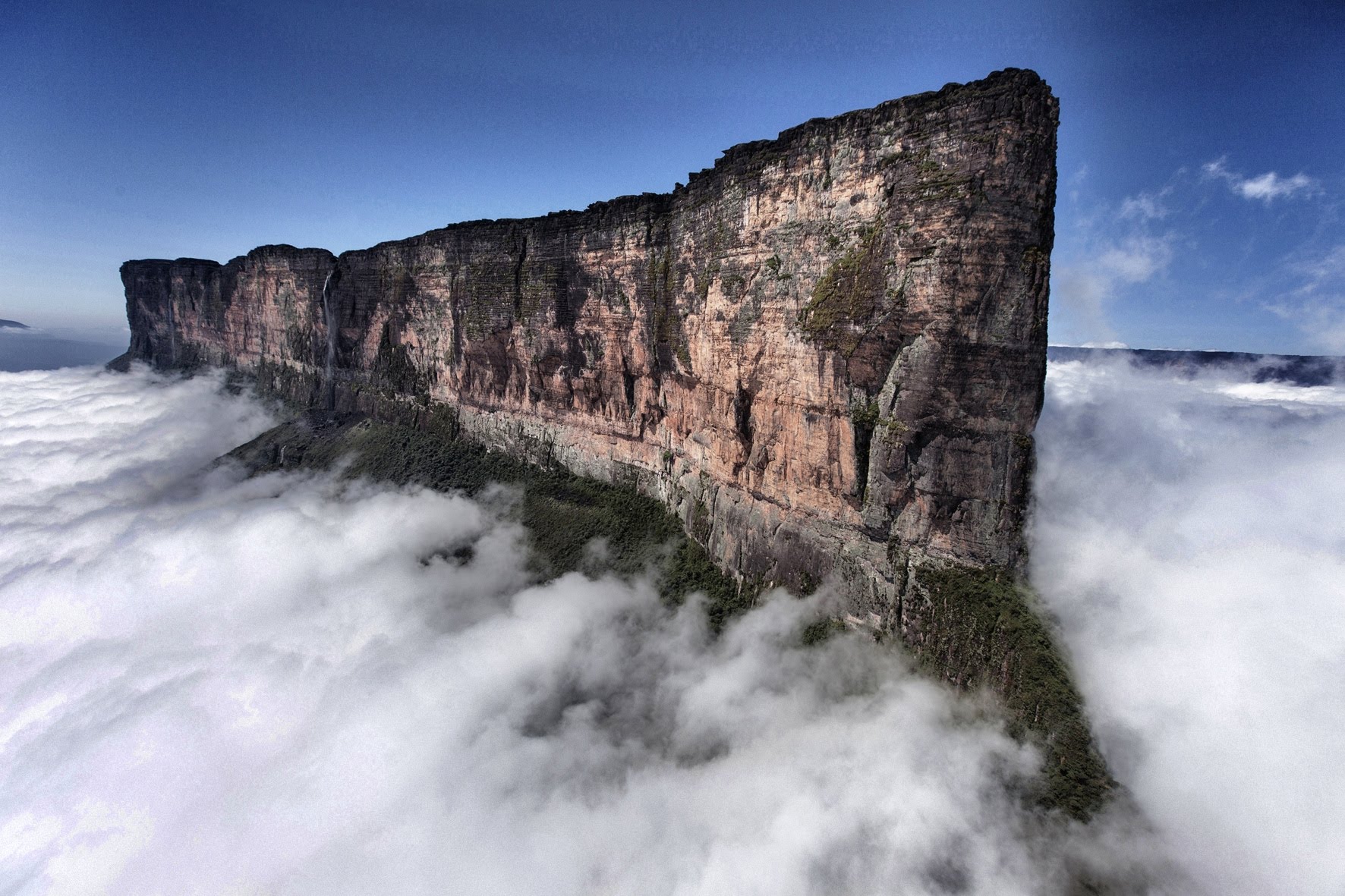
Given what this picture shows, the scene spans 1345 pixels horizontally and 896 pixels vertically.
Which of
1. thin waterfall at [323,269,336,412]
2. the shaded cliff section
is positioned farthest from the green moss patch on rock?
thin waterfall at [323,269,336,412]

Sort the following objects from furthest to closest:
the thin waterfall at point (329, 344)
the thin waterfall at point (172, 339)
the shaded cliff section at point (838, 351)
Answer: the thin waterfall at point (172, 339) < the thin waterfall at point (329, 344) < the shaded cliff section at point (838, 351)

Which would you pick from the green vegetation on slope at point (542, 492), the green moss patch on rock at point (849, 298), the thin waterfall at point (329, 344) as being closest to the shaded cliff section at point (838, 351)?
the green moss patch on rock at point (849, 298)

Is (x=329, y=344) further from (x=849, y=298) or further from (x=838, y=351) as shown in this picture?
(x=849, y=298)

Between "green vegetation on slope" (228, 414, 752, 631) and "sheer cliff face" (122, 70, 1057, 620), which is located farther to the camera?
"green vegetation on slope" (228, 414, 752, 631)

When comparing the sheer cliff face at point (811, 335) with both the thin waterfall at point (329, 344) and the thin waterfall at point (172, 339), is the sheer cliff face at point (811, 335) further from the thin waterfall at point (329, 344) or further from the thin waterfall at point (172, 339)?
the thin waterfall at point (172, 339)

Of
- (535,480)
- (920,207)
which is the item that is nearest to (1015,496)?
(920,207)

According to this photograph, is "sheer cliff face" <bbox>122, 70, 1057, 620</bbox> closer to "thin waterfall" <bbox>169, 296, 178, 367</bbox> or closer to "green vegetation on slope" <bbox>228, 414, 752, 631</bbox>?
"green vegetation on slope" <bbox>228, 414, 752, 631</bbox>

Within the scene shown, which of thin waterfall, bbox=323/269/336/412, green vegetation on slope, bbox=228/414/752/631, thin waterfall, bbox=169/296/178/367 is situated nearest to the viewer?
green vegetation on slope, bbox=228/414/752/631
